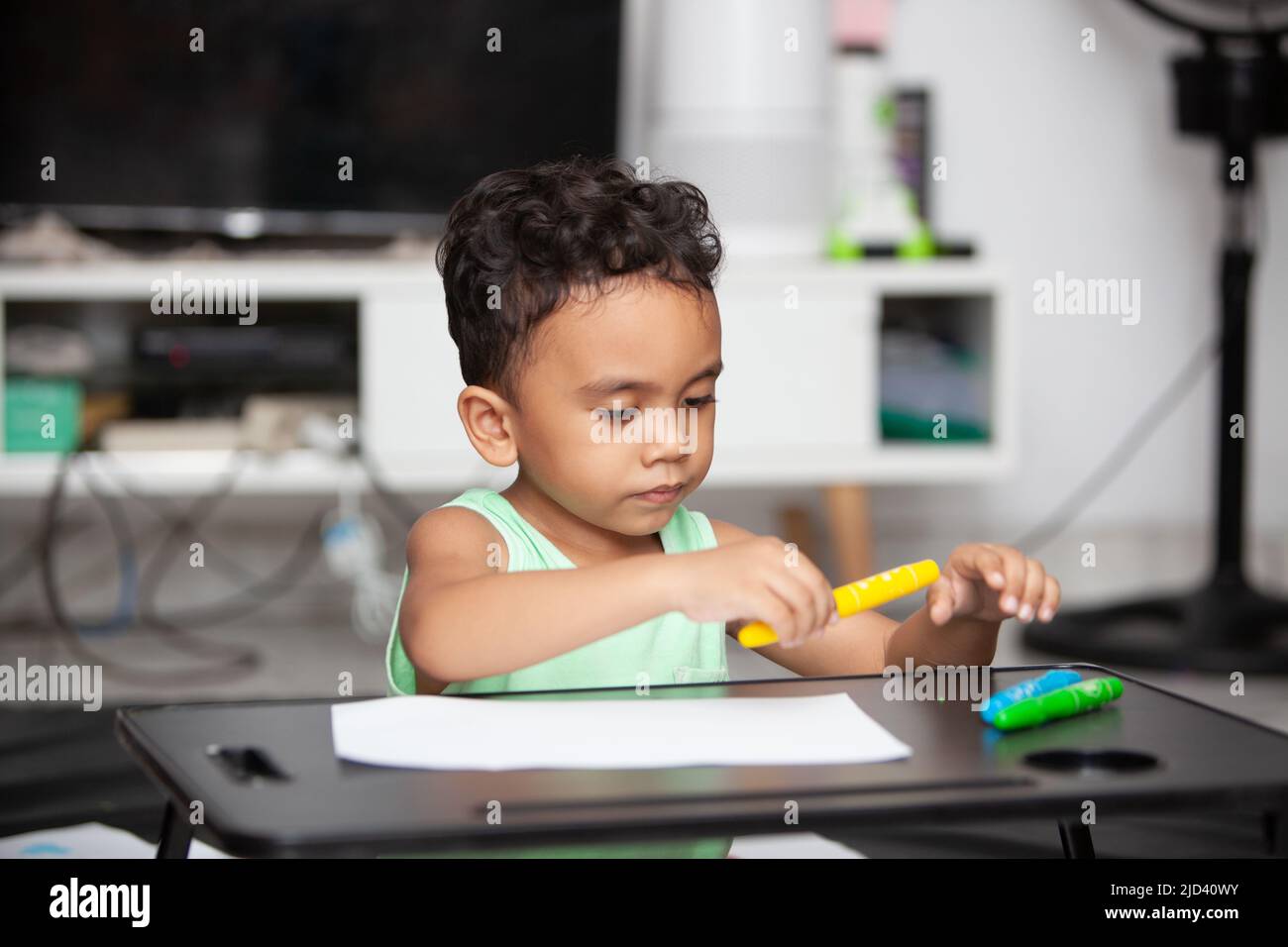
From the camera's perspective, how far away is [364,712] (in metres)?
0.64

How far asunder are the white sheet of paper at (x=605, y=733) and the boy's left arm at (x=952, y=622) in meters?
0.10

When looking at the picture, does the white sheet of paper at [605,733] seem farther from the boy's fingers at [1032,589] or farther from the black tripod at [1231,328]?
the black tripod at [1231,328]

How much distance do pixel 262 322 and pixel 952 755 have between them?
2.05 metres

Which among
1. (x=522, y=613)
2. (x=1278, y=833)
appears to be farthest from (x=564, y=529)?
(x=1278, y=833)

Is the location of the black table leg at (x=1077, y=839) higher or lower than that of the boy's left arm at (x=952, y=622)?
lower

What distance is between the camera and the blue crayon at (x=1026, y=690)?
64cm

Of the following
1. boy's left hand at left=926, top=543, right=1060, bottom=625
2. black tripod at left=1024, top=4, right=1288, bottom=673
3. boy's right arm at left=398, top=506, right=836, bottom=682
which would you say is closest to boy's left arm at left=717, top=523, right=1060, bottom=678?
boy's left hand at left=926, top=543, right=1060, bottom=625

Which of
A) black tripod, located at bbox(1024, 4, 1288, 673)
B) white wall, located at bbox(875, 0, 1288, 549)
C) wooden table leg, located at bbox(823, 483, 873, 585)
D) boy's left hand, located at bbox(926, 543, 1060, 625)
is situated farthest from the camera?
white wall, located at bbox(875, 0, 1288, 549)

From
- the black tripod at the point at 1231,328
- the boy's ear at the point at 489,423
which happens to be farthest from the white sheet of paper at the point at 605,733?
the black tripod at the point at 1231,328

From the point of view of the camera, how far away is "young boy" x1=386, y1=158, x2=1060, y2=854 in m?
0.71

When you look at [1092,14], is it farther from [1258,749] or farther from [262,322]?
[1258,749]

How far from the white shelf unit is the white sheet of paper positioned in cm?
167

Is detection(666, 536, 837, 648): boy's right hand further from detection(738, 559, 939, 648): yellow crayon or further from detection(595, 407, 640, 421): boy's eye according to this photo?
detection(595, 407, 640, 421): boy's eye
